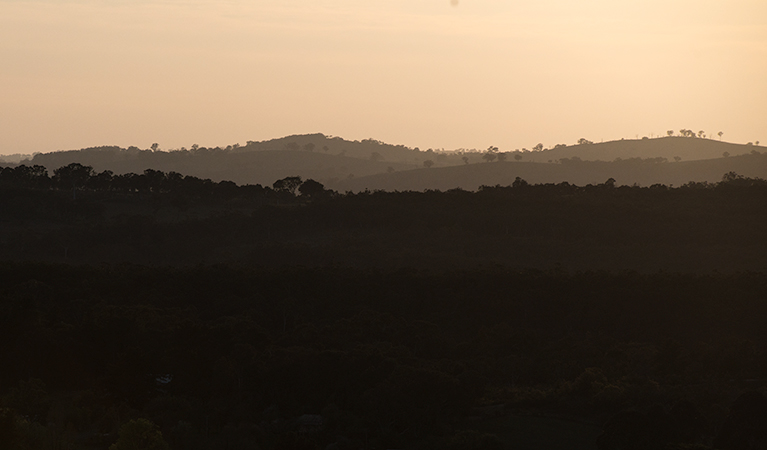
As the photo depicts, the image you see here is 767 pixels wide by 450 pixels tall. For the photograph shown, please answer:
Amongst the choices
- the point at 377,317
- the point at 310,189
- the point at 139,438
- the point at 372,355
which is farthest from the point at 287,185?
the point at 139,438

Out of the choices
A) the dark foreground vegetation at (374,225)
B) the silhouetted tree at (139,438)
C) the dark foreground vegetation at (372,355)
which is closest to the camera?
the silhouetted tree at (139,438)

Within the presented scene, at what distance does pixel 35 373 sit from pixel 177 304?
80.8 feet

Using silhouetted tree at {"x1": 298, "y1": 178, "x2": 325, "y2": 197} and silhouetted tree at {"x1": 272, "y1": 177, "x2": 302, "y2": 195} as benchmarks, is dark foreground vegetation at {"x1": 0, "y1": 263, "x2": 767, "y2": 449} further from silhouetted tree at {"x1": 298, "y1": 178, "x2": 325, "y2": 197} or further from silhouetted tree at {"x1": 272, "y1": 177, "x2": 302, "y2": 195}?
silhouetted tree at {"x1": 298, "y1": 178, "x2": 325, "y2": 197}

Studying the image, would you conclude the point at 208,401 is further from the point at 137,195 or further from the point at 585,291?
the point at 137,195

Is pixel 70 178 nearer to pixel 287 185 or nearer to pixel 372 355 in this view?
pixel 287 185

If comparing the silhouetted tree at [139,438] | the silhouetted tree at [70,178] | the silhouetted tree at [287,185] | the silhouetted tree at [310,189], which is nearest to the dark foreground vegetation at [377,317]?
the silhouetted tree at [139,438]

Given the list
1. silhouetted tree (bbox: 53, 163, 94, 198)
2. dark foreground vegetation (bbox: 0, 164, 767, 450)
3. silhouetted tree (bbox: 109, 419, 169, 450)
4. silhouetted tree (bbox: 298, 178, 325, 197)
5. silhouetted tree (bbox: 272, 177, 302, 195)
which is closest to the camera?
silhouetted tree (bbox: 109, 419, 169, 450)

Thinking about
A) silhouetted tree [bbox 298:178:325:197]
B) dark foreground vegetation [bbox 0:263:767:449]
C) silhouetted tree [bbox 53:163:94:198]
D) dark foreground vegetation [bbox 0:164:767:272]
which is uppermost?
silhouetted tree [bbox 53:163:94:198]

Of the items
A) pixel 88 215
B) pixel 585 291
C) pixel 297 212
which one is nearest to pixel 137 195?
pixel 88 215

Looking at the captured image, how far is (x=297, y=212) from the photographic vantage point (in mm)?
131875

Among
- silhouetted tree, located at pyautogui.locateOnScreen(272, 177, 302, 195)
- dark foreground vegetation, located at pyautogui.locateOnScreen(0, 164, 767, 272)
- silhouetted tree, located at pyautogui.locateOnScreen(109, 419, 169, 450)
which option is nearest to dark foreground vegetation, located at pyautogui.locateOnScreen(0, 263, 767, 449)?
silhouetted tree, located at pyautogui.locateOnScreen(109, 419, 169, 450)

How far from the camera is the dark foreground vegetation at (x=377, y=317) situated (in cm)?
5094

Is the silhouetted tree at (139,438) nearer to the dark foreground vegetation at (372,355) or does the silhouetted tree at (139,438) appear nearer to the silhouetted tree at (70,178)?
the dark foreground vegetation at (372,355)

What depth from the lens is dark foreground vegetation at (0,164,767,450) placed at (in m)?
50.9
